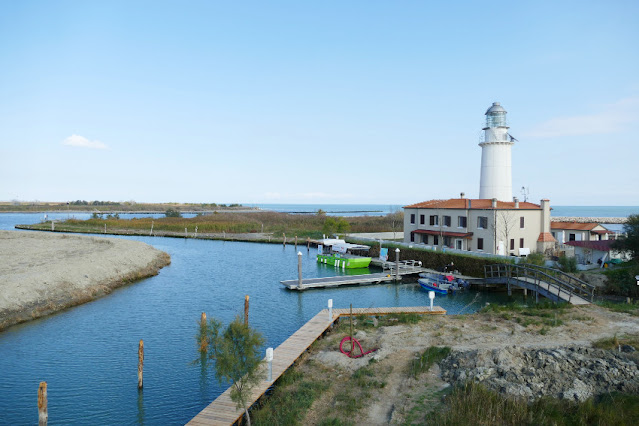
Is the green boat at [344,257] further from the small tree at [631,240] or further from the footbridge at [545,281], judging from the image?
the small tree at [631,240]

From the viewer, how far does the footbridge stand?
1095 inches

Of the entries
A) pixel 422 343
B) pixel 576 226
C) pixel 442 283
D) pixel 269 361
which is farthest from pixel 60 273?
pixel 576 226

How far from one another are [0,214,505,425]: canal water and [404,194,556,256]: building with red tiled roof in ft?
31.8

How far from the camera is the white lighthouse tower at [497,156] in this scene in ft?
160

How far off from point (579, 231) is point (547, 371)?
36.3m

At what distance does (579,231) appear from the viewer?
44.8 metres

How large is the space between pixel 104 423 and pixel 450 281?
29365 millimetres

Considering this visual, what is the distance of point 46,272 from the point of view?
3209 cm

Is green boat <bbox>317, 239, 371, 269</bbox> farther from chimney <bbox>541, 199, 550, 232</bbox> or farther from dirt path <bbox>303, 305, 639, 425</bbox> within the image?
dirt path <bbox>303, 305, 639, 425</bbox>

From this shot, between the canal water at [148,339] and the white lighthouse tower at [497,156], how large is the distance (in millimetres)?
18035

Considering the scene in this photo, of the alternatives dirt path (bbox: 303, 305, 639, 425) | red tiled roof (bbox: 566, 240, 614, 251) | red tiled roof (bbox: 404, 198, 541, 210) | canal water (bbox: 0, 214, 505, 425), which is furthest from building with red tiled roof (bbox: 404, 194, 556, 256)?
dirt path (bbox: 303, 305, 639, 425)

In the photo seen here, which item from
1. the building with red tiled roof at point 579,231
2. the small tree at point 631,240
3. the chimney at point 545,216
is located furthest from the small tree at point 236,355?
the building with red tiled roof at point 579,231

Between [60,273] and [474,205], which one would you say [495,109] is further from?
[60,273]

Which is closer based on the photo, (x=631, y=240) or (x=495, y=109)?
(x=631, y=240)
